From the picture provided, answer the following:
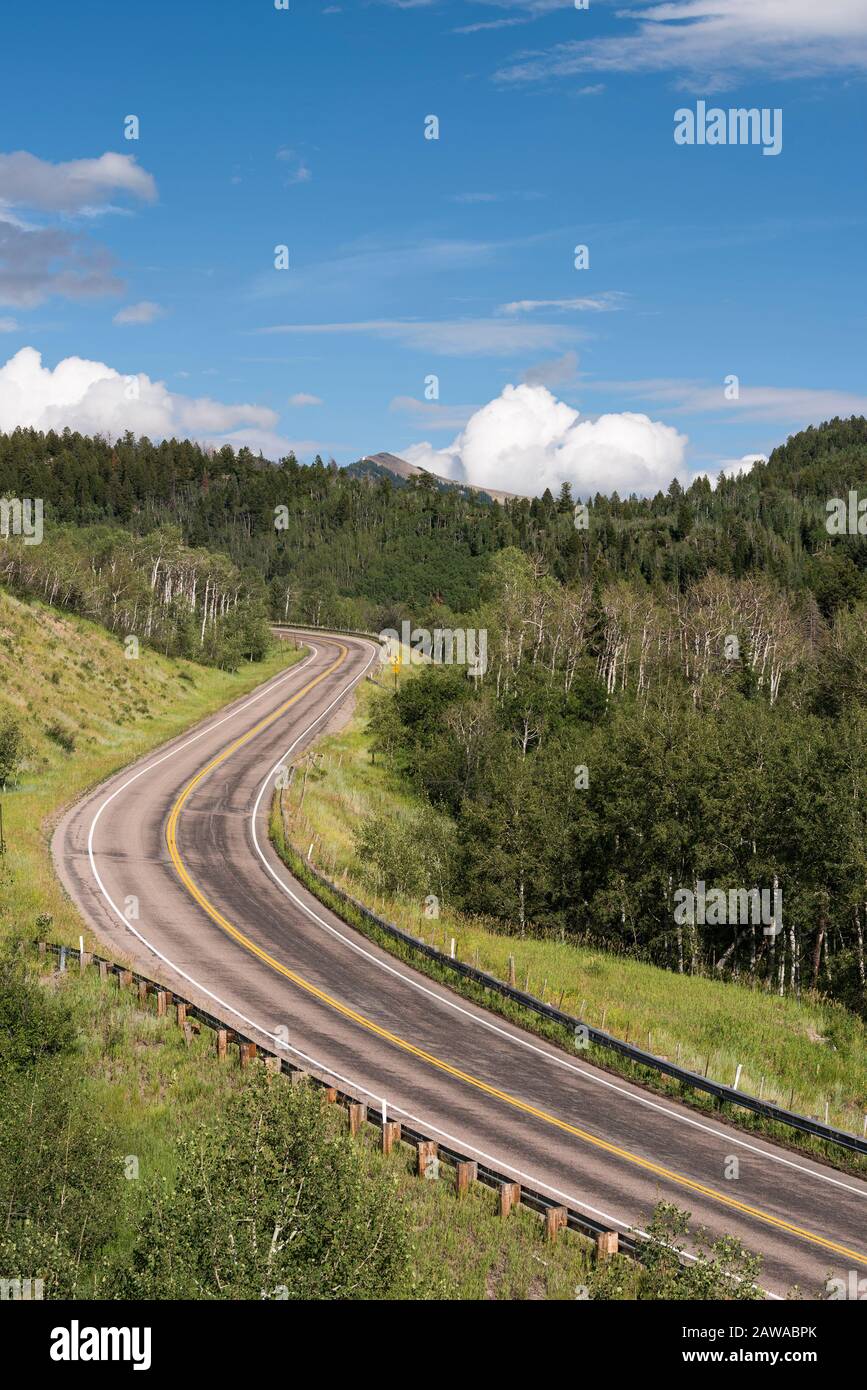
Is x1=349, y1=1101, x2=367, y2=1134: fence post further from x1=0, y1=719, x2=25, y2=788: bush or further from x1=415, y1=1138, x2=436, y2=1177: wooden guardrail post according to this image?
x1=0, y1=719, x2=25, y2=788: bush

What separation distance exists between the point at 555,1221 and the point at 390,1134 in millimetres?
4457

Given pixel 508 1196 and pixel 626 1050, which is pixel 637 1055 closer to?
pixel 626 1050

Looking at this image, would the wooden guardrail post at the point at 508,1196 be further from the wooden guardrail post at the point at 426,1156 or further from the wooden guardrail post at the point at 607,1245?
the wooden guardrail post at the point at 607,1245

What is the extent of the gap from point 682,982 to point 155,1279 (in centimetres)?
3013

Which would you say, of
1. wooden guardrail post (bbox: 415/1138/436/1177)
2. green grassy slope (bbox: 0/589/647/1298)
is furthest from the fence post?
wooden guardrail post (bbox: 415/1138/436/1177)

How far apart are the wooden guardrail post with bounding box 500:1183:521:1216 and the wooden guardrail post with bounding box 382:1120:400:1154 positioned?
2.91 m

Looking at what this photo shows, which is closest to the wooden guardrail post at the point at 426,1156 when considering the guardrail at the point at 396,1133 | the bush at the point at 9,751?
the guardrail at the point at 396,1133

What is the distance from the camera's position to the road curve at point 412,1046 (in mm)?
22828

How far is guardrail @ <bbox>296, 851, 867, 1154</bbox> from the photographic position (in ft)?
86.8

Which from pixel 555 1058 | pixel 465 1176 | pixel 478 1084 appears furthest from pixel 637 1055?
pixel 465 1176

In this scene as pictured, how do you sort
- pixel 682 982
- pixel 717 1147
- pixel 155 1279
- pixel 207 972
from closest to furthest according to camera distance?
pixel 155 1279 → pixel 717 1147 → pixel 207 972 → pixel 682 982

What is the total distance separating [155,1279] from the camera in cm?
1427
